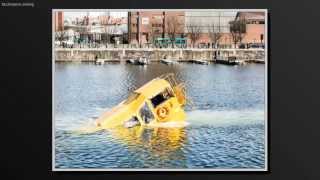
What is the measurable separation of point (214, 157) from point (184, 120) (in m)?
0.35

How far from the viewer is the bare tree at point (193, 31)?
282 inches

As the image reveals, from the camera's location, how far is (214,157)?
7125 mm

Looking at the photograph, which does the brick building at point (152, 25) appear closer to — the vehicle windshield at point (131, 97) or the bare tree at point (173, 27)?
the bare tree at point (173, 27)

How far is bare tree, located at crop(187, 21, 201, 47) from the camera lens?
7.15m

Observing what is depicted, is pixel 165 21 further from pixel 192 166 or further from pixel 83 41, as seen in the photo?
pixel 192 166

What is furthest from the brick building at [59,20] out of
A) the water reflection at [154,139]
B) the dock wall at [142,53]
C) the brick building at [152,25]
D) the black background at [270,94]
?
the water reflection at [154,139]

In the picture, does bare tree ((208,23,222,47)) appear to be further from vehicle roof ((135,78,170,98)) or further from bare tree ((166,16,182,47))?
vehicle roof ((135,78,170,98))

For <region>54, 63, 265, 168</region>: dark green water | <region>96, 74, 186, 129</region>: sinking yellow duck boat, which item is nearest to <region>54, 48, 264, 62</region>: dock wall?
<region>54, 63, 265, 168</region>: dark green water

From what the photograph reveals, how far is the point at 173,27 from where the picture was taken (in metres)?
7.16

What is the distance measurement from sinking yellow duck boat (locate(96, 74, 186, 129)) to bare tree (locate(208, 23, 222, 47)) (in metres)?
0.40

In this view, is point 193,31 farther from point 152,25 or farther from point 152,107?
point 152,107

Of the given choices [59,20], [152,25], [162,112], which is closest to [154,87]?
[162,112]

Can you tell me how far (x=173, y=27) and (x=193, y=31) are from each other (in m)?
0.15
